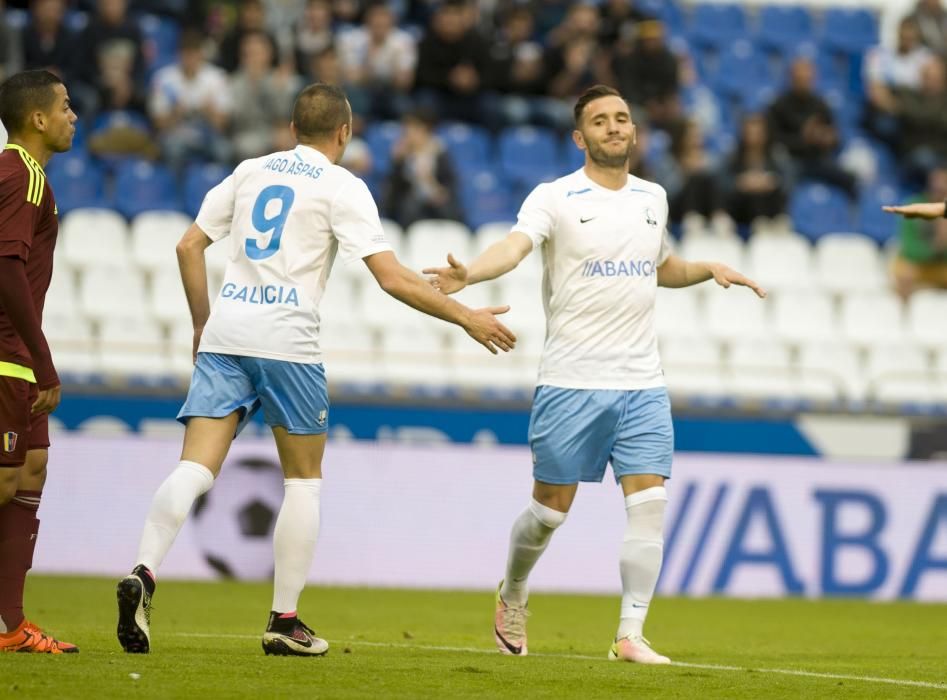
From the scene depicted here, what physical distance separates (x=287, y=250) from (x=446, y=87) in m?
10.4

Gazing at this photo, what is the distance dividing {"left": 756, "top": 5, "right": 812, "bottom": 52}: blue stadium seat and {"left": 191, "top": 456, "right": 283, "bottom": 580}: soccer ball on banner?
10589mm

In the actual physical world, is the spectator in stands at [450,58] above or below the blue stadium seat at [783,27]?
below

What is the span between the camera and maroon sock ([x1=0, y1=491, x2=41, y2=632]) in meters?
6.50

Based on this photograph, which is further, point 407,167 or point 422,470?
point 407,167

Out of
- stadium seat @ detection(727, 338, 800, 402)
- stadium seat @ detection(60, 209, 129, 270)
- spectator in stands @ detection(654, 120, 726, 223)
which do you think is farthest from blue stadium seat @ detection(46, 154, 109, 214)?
stadium seat @ detection(727, 338, 800, 402)

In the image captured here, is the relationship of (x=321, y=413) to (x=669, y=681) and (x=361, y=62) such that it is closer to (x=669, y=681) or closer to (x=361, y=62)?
(x=669, y=681)

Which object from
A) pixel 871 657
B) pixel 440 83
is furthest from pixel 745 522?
pixel 440 83

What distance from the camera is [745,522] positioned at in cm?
1255

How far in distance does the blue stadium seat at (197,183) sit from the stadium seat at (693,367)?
4421 mm

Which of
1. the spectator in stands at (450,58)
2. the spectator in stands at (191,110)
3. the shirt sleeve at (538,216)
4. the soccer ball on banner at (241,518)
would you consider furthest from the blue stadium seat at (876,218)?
the shirt sleeve at (538,216)

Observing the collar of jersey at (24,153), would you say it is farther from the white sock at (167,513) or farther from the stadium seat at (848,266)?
the stadium seat at (848,266)

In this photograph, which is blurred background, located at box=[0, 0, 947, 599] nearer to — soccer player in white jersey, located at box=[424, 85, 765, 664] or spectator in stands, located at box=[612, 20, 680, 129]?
spectator in stands, located at box=[612, 20, 680, 129]

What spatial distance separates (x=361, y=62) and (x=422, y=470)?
5680mm

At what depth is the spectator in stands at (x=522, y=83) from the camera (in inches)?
665
